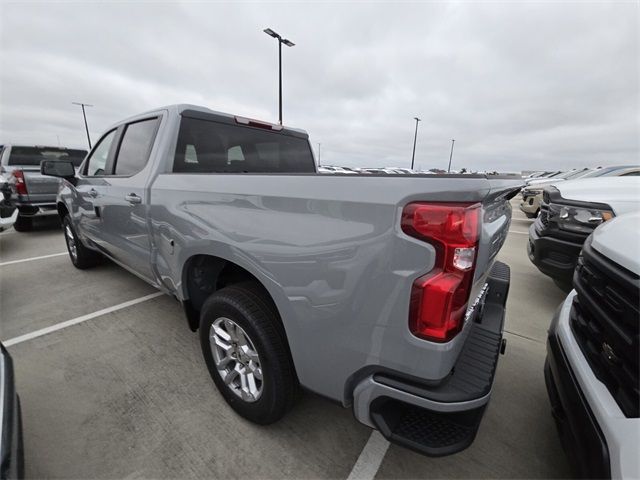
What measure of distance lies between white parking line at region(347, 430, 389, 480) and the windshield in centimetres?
964

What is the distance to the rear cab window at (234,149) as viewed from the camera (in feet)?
8.05

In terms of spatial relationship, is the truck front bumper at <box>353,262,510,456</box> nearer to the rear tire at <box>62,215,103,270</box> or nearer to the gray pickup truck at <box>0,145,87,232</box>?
the rear tire at <box>62,215,103,270</box>

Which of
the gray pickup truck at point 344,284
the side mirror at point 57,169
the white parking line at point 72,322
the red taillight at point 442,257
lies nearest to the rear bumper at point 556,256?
the gray pickup truck at point 344,284

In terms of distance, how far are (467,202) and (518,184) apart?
0.87 metres

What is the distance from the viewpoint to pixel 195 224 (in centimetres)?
194

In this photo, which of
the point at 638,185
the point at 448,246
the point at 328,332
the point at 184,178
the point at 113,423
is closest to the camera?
the point at 448,246

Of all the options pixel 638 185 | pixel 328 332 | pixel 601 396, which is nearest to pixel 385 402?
pixel 328 332

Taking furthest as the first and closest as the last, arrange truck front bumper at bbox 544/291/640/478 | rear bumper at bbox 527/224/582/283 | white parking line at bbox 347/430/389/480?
1. rear bumper at bbox 527/224/582/283
2. white parking line at bbox 347/430/389/480
3. truck front bumper at bbox 544/291/640/478

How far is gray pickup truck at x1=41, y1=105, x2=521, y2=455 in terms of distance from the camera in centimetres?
115

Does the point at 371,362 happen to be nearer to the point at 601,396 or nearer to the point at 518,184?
the point at 601,396

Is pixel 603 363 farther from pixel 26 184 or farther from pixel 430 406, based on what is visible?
pixel 26 184

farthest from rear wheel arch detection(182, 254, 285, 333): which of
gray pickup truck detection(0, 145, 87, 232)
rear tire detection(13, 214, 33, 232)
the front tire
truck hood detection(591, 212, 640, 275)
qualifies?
rear tire detection(13, 214, 33, 232)

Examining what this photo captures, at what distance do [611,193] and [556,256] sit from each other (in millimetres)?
806

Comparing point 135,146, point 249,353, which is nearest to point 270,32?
point 135,146
